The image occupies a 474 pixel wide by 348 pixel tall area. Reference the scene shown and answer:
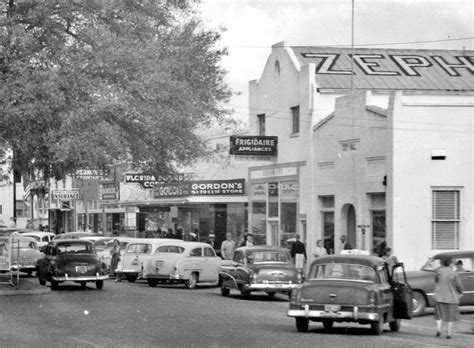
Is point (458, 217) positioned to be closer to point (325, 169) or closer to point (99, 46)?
point (325, 169)

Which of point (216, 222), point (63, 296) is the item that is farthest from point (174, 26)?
point (216, 222)

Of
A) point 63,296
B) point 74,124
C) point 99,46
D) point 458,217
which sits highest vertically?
point 99,46

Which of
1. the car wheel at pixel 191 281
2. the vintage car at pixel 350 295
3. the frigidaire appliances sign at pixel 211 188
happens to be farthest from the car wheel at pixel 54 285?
the vintage car at pixel 350 295

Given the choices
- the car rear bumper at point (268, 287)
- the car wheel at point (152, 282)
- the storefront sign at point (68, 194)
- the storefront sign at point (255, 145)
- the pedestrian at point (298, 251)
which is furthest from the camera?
the storefront sign at point (68, 194)

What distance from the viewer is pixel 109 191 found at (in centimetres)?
6109

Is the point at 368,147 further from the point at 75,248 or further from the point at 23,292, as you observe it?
the point at 23,292

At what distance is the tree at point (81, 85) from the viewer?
28.3 m

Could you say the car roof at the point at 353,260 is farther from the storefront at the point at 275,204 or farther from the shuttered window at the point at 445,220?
the storefront at the point at 275,204

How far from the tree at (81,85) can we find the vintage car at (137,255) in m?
6.79

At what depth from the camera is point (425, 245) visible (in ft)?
117

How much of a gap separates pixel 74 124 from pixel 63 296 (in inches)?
226

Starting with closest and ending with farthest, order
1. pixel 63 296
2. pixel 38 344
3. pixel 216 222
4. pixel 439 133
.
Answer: pixel 38 344 → pixel 63 296 → pixel 439 133 → pixel 216 222

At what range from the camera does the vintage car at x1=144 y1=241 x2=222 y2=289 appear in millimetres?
36219

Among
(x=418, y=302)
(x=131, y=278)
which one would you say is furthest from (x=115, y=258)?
(x=418, y=302)
